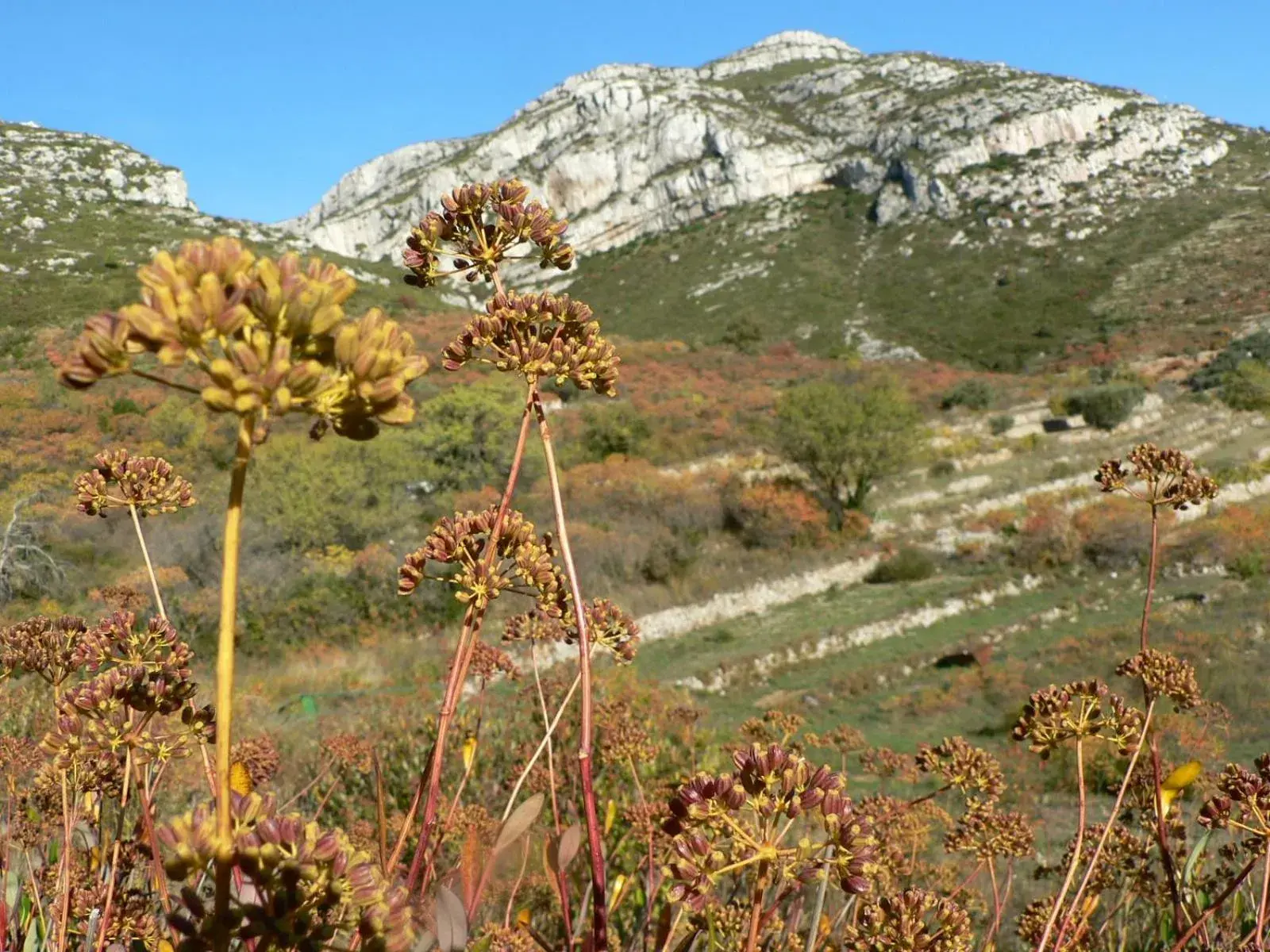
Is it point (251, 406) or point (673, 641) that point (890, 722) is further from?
point (251, 406)

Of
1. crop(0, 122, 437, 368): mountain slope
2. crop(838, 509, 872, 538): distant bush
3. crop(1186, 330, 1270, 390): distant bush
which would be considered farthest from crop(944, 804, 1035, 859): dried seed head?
crop(0, 122, 437, 368): mountain slope

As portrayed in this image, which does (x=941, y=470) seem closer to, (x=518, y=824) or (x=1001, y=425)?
(x=1001, y=425)

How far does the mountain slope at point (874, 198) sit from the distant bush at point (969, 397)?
43.4 ft

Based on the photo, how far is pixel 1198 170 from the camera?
202 ft

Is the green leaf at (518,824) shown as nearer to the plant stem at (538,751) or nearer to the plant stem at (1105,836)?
the plant stem at (538,751)

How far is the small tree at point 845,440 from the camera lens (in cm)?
2053

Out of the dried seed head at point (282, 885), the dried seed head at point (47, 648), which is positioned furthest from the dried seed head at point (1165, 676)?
the dried seed head at point (47, 648)

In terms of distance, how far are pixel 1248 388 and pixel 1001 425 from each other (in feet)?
27.2

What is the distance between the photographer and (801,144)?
82.6 metres

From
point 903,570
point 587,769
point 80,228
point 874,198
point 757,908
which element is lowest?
point 903,570

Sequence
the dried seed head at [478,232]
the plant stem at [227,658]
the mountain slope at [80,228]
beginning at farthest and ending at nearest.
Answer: the mountain slope at [80,228] < the dried seed head at [478,232] < the plant stem at [227,658]

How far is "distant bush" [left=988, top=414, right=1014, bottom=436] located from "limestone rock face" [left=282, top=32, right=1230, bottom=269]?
1449 inches

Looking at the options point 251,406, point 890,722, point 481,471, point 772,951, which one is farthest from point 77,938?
point 481,471

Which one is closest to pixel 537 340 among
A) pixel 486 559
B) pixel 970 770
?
pixel 486 559
